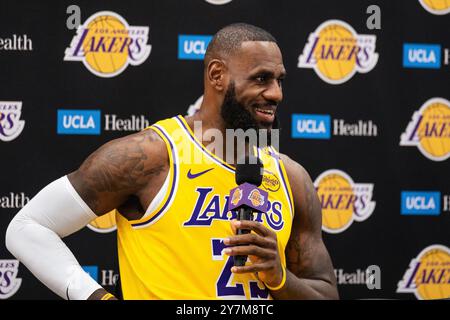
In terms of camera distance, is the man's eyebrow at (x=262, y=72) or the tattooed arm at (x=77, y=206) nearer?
the tattooed arm at (x=77, y=206)

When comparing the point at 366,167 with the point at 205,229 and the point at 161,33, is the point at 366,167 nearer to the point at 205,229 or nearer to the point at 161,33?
the point at 161,33

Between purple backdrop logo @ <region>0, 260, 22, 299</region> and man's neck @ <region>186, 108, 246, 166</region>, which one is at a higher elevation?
man's neck @ <region>186, 108, 246, 166</region>

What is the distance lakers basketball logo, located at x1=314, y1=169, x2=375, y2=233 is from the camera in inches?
143

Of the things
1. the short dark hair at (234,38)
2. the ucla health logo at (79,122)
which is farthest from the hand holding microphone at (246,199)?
the ucla health logo at (79,122)

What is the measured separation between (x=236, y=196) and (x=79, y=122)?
166 centimetres

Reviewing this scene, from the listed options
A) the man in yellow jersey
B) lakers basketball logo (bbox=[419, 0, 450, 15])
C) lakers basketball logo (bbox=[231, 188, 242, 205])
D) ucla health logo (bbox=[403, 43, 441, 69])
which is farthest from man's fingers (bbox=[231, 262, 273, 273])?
lakers basketball logo (bbox=[419, 0, 450, 15])

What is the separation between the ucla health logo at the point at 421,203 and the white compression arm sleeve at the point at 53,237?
197 cm

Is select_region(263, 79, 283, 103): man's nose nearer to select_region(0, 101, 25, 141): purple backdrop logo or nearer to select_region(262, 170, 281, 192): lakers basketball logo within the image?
select_region(262, 170, 281, 192): lakers basketball logo

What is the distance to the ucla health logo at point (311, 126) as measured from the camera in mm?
3611

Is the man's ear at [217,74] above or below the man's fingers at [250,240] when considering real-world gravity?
above

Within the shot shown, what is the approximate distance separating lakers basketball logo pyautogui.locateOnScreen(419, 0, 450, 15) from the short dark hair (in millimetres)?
1615

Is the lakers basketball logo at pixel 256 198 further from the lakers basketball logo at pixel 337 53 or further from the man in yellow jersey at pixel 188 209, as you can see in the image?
the lakers basketball logo at pixel 337 53

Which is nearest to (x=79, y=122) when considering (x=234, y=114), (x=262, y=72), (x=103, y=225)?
(x=103, y=225)
